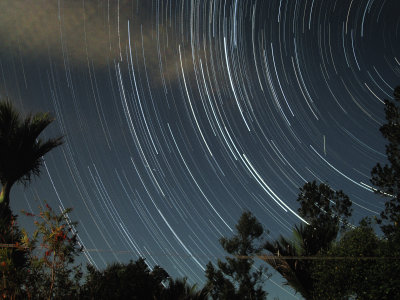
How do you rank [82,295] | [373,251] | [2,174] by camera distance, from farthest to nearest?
[373,251] < [2,174] < [82,295]

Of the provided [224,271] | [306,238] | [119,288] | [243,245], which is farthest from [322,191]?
[306,238]

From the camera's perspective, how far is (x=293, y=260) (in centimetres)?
793

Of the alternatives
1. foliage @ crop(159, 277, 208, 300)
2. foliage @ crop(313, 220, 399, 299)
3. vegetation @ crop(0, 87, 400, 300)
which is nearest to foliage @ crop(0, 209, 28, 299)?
vegetation @ crop(0, 87, 400, 300)

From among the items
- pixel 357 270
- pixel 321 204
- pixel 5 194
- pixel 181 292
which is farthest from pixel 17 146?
pixel 321 204

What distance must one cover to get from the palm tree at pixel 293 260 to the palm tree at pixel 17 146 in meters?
5.41

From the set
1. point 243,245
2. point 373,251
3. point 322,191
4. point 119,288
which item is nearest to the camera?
point 373,251

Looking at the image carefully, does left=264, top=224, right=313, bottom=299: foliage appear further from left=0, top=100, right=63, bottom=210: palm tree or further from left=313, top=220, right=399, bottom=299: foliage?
left=0, top=100, right=63, bottom=210: palm tree

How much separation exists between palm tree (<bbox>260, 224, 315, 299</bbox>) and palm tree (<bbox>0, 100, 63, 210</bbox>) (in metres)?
5.41

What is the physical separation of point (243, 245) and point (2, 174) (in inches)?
786

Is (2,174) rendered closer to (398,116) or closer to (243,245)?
(398,116)

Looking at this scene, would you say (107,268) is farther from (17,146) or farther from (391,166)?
(391,166)

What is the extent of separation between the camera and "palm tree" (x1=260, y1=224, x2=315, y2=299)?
309 inches

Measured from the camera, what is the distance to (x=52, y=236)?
5918 millimetres

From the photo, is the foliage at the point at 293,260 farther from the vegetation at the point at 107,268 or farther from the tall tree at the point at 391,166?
the tall tree at the point at 391,166
